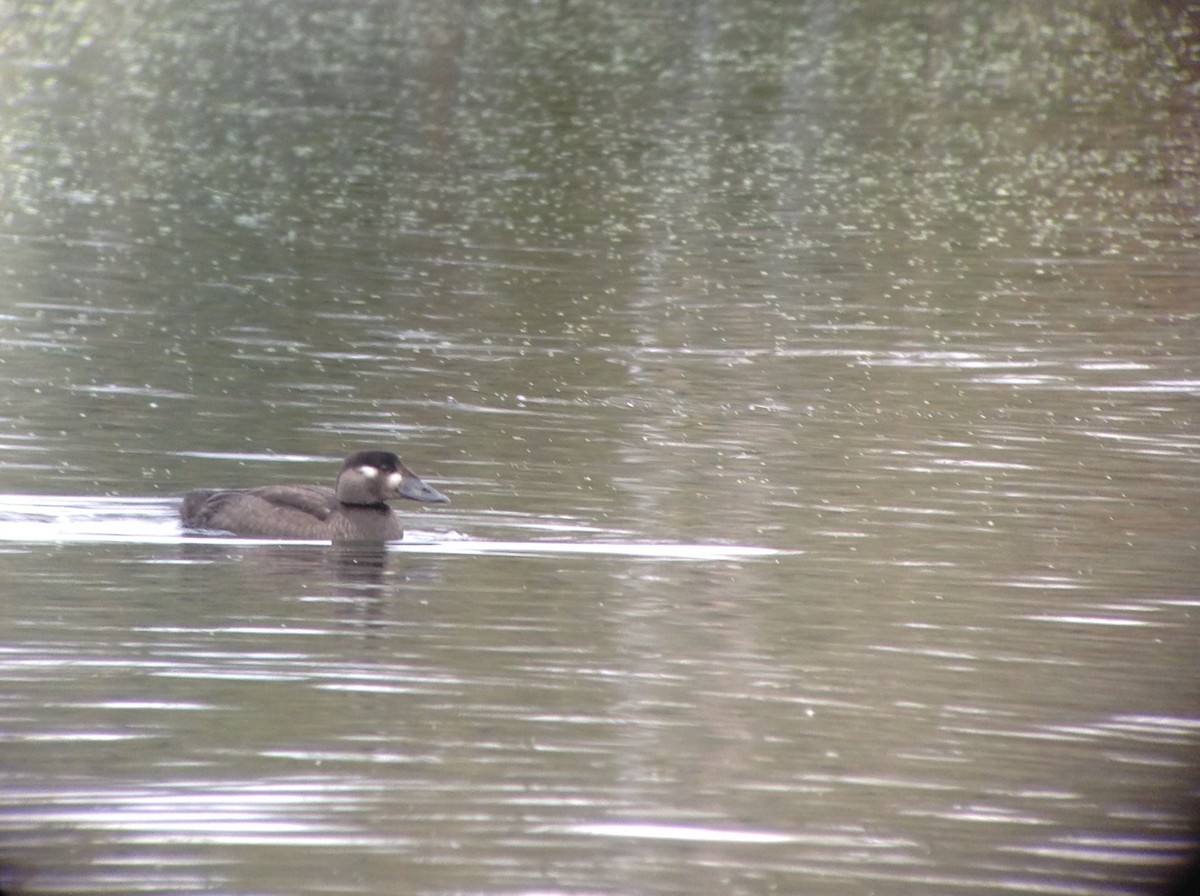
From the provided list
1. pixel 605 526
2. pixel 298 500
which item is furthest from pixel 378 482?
pixel 605 526

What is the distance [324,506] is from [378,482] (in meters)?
0.34

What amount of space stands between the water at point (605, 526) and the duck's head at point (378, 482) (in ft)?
1.04

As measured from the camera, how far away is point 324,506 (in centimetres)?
1341

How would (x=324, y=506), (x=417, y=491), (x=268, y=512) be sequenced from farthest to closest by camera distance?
(x=417, y=491)
(x=324, y=506)
(x=268, y=512)

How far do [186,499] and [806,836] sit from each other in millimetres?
6092

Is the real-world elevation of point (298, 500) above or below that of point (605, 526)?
above

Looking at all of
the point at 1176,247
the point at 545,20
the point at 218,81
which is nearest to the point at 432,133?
the point at 218,81

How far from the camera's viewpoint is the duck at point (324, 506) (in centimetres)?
1330

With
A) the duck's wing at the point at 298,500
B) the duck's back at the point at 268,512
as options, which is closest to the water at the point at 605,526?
the duck's back at the point at 268,512

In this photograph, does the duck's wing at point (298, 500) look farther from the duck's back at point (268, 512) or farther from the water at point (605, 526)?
the water at point (605, 526)

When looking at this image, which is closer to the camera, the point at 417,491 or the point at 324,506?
the point at 324,506

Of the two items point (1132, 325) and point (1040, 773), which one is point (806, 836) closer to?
point (1040, 773)

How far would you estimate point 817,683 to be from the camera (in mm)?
10414

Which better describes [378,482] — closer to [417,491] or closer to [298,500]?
[417,491]
